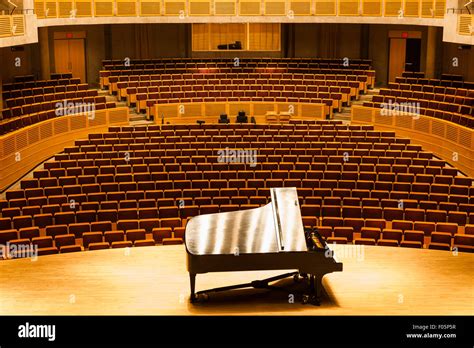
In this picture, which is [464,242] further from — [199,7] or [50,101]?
[199,7]

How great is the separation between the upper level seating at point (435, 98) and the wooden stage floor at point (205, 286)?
5761 mm

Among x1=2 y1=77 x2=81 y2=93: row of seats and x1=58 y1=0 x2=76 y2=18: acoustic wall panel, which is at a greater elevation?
x1=58 y1=0 x2=76 y2=18: acoustic wall panel

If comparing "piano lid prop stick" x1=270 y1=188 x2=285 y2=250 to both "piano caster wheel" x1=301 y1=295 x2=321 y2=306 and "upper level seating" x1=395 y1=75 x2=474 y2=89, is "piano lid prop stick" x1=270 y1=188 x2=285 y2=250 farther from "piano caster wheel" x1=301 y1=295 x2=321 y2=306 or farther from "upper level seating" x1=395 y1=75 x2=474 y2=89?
"upper level seating" x1=395 y1=75 x2=474 y2=89

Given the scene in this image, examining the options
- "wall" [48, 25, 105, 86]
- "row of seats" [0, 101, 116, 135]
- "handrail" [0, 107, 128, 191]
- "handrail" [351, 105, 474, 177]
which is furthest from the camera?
"wall" [48, 25, 105, 86]

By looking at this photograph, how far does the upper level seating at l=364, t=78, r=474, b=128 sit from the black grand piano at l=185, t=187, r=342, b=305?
277 inches

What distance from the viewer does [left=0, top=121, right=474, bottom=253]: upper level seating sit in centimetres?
869

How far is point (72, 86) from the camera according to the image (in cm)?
1517

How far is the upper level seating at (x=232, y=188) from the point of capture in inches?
342

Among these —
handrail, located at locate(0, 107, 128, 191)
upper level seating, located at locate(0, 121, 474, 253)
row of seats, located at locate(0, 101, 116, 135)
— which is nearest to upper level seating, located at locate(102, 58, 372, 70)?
handrail, located at locate(0, 107, 128, 191)

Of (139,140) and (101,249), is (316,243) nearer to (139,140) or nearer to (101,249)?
(101,249)

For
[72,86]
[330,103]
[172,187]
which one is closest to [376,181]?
[172,187]

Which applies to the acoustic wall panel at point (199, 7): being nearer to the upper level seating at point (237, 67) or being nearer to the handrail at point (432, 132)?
the upper level seating at point (237, 67)

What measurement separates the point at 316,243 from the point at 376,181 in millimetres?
4071

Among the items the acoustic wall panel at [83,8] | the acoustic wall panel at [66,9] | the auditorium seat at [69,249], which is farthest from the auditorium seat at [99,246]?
the acoustic wall panel at [83,8]
